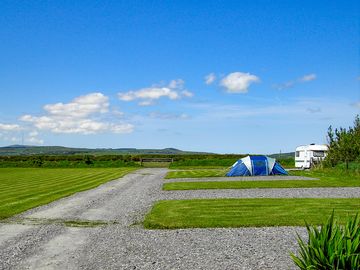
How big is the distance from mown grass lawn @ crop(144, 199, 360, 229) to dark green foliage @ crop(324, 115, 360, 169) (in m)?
26.4

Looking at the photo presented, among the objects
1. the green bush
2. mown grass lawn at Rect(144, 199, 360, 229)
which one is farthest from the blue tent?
the green bush

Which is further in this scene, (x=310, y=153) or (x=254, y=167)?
(x=310, y=153)

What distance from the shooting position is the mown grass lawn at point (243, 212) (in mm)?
15211

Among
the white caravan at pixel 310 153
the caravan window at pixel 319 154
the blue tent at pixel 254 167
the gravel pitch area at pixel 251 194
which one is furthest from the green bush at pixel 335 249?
the caravan window at pixel 319 154

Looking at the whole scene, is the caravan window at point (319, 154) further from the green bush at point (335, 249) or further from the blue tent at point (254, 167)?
the green bush at point (335, 249)

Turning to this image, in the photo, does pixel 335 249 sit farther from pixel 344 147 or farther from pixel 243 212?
pixel 344 147

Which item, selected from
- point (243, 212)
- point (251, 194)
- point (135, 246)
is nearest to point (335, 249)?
point (135, 246)

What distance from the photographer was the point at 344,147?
153ft

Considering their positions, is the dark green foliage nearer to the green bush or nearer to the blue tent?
the blue tent

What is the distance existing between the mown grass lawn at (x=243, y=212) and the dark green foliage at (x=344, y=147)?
2636cm

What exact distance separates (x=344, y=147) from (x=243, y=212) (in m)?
32.7

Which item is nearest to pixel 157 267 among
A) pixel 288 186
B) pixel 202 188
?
pixel 202 188

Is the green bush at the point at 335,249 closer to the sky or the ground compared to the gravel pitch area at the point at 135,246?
closer to the sky

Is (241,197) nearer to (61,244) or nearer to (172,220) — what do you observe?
(172,220)
